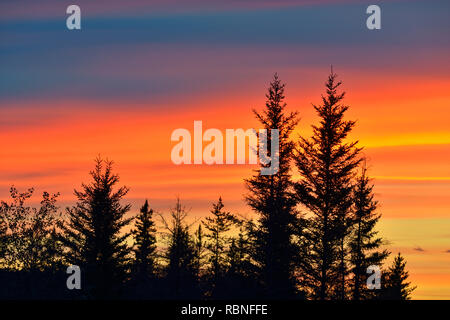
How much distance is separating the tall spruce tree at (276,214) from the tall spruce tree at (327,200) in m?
1.42

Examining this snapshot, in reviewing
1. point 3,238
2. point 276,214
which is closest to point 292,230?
point 276,214

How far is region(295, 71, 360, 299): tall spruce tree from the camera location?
43.8 metres

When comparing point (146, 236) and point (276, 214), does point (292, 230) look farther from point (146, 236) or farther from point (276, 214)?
point (146, 236)

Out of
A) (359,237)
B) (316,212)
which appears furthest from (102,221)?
(359,237)

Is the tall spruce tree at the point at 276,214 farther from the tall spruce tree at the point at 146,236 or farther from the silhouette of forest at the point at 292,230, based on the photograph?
the tall spruce tree at the point at 146,236

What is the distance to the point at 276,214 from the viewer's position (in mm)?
47344

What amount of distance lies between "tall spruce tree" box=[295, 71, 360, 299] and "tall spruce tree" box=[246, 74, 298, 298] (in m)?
1.42

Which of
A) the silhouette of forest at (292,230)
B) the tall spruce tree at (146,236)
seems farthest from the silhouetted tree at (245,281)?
the tall spruce tree at (146,236)

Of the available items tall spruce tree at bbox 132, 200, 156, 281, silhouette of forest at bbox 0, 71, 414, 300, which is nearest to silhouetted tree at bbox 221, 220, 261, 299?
silhouette of forest at bbox 0, 71, 414, 300

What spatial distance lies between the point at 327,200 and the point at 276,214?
14.2ft
